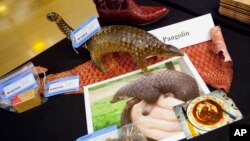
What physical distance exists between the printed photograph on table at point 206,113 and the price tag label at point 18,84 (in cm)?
48

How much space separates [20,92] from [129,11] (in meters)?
0.48

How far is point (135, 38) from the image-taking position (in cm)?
94

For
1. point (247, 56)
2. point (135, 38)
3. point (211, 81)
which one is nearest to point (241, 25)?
point (247, 56)

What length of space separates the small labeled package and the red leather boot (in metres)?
0.35

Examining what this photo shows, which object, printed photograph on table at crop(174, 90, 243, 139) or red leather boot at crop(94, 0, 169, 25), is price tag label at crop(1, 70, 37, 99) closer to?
red leather boot at crop(94, 0, 169, 25)

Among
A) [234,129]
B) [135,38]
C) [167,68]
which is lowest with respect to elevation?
[234,129]

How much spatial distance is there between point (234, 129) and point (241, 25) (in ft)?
1.34

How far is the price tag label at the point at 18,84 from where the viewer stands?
993 millimetres

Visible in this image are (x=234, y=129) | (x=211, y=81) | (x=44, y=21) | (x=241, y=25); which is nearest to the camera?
(x=234, y=129)

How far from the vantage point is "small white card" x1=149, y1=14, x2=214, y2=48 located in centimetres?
105

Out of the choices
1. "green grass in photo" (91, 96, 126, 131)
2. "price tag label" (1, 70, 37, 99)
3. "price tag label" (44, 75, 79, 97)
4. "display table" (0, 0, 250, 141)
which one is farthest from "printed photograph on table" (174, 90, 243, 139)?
"price tag label" (1, 70, 37, 99)

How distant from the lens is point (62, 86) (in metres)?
1.04

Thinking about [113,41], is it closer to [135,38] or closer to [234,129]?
[135,38]

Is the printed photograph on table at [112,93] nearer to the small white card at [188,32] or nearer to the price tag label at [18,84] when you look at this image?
the small white card at [188,32]
